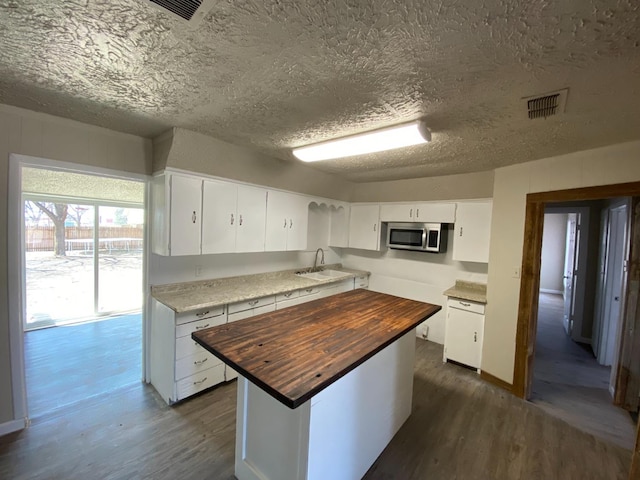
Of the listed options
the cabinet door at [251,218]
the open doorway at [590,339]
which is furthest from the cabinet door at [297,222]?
the open doorway at [590,339]

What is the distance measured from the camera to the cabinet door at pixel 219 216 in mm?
2785

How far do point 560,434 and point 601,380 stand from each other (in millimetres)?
1460

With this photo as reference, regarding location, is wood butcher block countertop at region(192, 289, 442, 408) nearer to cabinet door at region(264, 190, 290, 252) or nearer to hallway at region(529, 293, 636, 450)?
cabinet door at region(264, 190, 290, 252)

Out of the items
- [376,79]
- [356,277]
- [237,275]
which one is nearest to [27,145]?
[237,275]

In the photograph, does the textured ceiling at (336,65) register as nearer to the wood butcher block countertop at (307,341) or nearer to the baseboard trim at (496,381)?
the wood butcher block countertop at (307,341)

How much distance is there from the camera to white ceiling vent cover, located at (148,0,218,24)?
3.05 ft

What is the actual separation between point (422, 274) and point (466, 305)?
0.96m

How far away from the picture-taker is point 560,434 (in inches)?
89.5

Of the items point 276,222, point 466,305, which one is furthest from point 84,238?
point 466,305

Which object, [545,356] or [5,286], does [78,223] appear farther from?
[545,356]

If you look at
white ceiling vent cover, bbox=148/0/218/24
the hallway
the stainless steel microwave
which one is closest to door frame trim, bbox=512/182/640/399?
the hallway

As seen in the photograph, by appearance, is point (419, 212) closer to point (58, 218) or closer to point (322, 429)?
point (322, 429)

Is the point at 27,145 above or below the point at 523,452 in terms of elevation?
above

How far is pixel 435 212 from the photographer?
3756 mm
